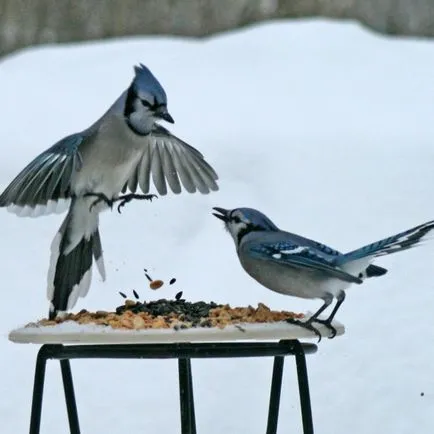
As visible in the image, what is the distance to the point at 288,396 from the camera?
5.11 meters

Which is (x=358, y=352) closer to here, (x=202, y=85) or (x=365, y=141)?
(x=365, y=141)

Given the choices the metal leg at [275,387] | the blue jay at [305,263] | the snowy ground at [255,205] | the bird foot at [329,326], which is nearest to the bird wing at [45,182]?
the blue jay at [305,263]

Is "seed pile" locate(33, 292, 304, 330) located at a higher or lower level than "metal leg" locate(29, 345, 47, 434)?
higher

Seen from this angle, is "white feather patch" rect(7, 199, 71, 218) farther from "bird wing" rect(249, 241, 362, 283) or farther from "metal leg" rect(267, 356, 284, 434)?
"metal leg" rect(267, 356, 284, 434)

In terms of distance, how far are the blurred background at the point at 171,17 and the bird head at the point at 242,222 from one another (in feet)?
19.4

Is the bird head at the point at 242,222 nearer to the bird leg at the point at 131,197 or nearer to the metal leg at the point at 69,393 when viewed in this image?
the bird leg at the point at 131,197

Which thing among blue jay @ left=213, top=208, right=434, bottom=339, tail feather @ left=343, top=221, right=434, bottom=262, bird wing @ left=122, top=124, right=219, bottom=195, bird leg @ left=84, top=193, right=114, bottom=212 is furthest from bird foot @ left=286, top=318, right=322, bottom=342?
bird wing @ left=122, top=124, right=219, bottom=195

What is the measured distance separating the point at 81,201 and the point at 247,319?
0.70 metres

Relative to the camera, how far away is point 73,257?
12.9 feet

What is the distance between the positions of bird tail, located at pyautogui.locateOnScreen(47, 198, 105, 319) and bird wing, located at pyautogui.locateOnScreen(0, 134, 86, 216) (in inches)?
4.2

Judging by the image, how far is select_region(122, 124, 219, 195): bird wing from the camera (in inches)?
161

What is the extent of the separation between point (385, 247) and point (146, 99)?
791 mm

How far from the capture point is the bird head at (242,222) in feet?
11.6

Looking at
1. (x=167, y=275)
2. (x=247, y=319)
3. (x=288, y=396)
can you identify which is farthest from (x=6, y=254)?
(x=247, y=319)
